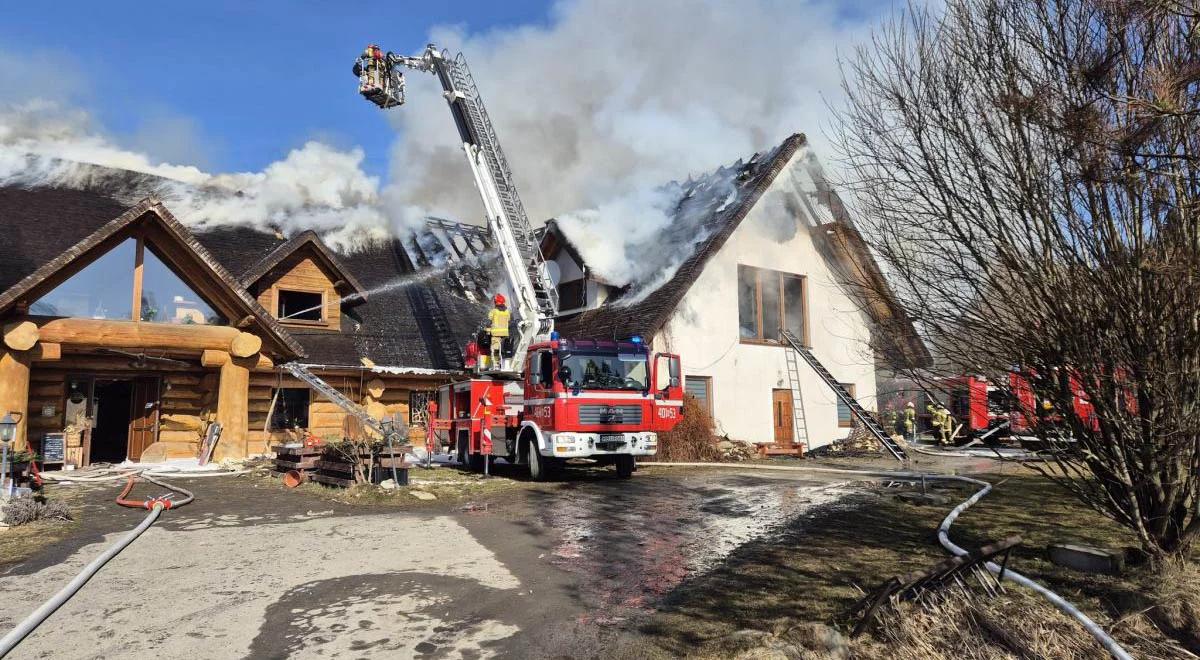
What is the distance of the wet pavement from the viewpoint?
14.2ft

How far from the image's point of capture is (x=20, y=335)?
1241cm

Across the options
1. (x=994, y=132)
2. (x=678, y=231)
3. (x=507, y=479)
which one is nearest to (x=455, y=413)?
(x=507, y=479)

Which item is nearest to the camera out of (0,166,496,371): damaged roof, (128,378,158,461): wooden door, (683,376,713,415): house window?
(0,166,496,371): damaged roof

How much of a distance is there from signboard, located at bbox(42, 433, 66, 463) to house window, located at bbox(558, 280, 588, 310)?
39.5 ft

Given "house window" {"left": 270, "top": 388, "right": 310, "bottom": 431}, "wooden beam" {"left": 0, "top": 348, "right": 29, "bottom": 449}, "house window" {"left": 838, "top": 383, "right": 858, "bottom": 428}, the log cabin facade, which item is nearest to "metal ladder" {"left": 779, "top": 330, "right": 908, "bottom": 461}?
"house window" {"left": 838, "top": 383, "right": 858, "bottom": 428}

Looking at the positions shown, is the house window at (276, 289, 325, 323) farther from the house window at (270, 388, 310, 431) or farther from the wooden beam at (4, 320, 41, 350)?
the wooden beam at (4, 320, 41, 350)

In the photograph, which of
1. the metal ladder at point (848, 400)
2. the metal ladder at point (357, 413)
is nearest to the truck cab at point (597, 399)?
the metal ladder at point (357, 413)

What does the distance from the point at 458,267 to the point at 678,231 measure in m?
7.31

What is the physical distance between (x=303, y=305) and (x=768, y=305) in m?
12.2

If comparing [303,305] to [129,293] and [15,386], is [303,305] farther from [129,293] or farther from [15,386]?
[15,386]

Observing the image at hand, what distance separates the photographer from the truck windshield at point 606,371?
12102 mm

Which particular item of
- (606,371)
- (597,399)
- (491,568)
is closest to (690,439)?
(606,371)

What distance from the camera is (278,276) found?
1802cm

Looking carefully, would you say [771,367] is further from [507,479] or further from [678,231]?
[507,479]
